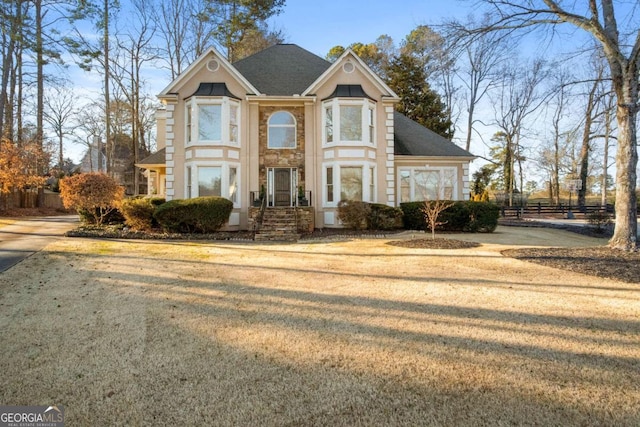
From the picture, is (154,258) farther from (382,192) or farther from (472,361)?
(382,192)

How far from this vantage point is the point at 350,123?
16.1 m

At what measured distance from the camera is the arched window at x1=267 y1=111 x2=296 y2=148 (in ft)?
55.0

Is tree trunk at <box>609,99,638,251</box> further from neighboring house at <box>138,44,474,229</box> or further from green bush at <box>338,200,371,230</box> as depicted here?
neighboring house at <box>138,44,474,229</box>

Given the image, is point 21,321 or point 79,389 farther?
point 21,321

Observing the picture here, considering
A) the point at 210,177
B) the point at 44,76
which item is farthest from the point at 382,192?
the point at 44,76

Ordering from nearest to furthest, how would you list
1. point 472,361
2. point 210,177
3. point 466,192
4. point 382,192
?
point 472,361, point 210,177, point 382,192, point 466,192

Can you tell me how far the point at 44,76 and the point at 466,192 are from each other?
1028 inches

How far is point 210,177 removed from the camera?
15648 mm

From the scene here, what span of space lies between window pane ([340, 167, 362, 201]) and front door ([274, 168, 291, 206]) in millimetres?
2538

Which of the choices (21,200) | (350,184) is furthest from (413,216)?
(21,200)

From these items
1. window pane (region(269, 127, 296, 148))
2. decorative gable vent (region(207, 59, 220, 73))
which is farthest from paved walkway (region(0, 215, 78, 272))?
window pane (region(269, 127, 296, 148))

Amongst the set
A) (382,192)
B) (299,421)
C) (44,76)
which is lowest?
(299,421)

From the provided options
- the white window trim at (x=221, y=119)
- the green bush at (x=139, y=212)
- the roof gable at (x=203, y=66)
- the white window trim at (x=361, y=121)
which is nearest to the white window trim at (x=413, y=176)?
the white window trim at (x=361, y=121)

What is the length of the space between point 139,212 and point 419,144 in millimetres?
13610
